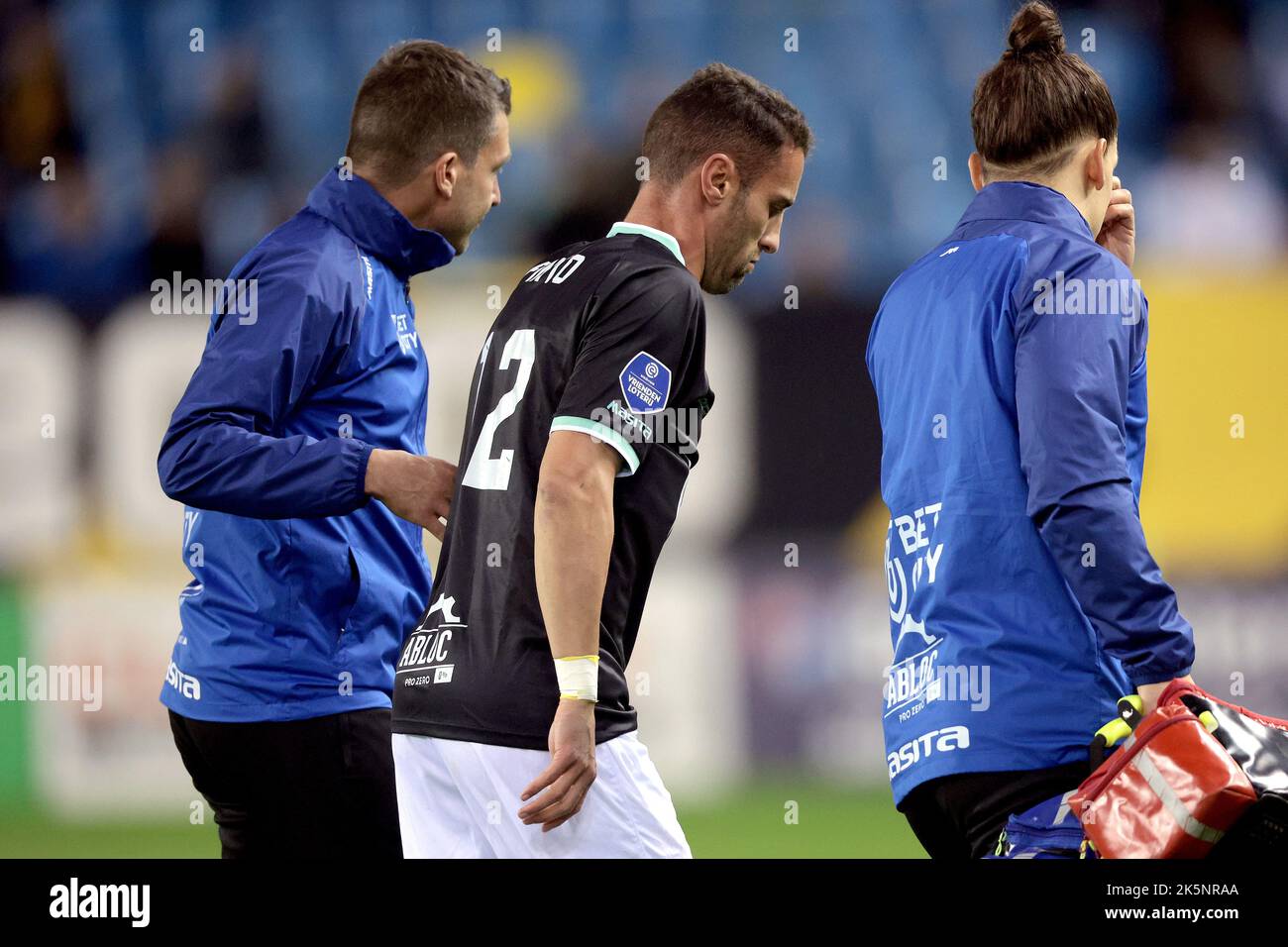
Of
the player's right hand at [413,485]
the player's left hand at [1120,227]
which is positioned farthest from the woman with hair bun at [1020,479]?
the player's right hand at [413,485]

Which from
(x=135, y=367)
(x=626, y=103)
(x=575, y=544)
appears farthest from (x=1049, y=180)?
(x=626, y=103)

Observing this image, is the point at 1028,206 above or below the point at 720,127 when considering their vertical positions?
below

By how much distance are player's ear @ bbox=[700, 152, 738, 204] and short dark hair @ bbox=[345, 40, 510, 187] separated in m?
0.73

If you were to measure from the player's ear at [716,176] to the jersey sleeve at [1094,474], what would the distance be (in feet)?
2.32

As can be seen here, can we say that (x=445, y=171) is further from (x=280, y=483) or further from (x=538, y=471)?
Result: (x=538, y=471)

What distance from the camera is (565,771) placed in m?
2.54

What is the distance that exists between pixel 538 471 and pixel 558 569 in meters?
0.23

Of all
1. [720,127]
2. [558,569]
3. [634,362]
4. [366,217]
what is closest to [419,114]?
[366,217]

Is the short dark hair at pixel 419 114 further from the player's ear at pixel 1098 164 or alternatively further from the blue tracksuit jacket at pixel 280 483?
the player's ear at pixel 1098 164

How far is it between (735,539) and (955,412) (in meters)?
5.07

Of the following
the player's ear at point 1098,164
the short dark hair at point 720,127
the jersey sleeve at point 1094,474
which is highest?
the short dark hair at point 720,127

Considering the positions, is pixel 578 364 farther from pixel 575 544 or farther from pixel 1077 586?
pixel 1077 586

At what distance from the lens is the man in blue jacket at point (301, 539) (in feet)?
9.75

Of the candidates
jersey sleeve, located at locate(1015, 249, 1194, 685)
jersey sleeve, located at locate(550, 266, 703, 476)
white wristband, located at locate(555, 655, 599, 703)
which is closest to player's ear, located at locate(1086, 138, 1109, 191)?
jersey sleeve, located at locate(1015, 249, 1194, 685)
